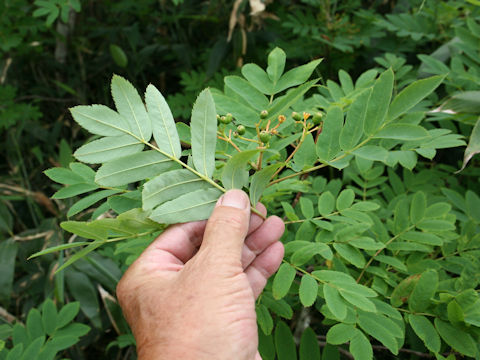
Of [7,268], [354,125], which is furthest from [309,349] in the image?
[7,268]

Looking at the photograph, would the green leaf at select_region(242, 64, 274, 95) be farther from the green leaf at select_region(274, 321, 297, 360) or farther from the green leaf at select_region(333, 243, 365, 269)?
the green leaf at select_region(274, 321, 297, 360)

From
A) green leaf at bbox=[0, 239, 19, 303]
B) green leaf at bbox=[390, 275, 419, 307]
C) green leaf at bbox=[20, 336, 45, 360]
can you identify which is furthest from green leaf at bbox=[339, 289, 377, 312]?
green leaf at bbox=[0, 239, 19, 303]

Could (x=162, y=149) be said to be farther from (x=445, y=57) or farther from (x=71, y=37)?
(x=71, y=37)

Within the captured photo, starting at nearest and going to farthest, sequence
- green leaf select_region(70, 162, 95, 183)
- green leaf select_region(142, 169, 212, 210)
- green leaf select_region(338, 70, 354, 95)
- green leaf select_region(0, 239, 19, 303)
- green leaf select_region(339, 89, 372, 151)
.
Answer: green leaf select_region(142, 169, 212, 210), green leaf select_region(339, 89, 372, 151), green leaf select_region(70, 162, 95, 183), green leaf select_region(338, 70, 354, 95), green leaf select_region(0, 239, 19, 303)

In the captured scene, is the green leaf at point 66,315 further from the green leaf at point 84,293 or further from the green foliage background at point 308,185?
the green leaf at point 84,293

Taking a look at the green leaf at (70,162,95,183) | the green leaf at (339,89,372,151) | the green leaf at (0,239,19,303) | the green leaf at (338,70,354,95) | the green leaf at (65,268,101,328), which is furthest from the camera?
the green leaf at (0,239,19,303)

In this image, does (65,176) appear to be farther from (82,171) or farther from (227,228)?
(227,228)

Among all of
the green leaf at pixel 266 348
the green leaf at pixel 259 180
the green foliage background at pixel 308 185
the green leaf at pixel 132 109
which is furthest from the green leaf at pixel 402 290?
the green leaf at pixel 132 109
